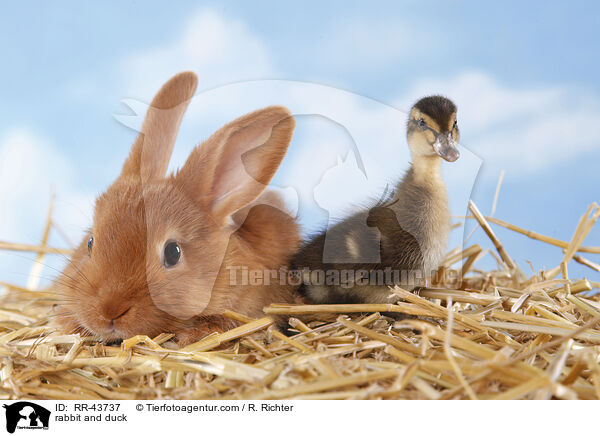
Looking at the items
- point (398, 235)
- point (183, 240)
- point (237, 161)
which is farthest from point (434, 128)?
point (183, 240)

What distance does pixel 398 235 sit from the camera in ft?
7.07

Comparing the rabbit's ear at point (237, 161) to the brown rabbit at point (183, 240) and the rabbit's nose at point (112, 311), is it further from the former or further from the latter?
the rabbit's nose at point (112, 311)

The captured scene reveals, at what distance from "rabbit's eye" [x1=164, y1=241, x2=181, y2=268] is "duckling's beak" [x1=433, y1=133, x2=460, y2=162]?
3.22ft

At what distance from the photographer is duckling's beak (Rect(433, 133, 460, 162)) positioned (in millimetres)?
2041

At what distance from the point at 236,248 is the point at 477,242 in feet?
5.25

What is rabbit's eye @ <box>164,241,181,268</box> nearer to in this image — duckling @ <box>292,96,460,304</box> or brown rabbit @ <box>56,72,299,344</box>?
brown rabbit @ <box>56,72,299,344</box>

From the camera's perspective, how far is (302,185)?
2076 mm

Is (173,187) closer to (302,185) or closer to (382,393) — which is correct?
(302,185)

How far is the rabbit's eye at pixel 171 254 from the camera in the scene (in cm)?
202

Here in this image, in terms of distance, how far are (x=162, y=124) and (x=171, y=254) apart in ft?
1.96

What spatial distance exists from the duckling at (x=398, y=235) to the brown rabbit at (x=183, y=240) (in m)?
0.19
